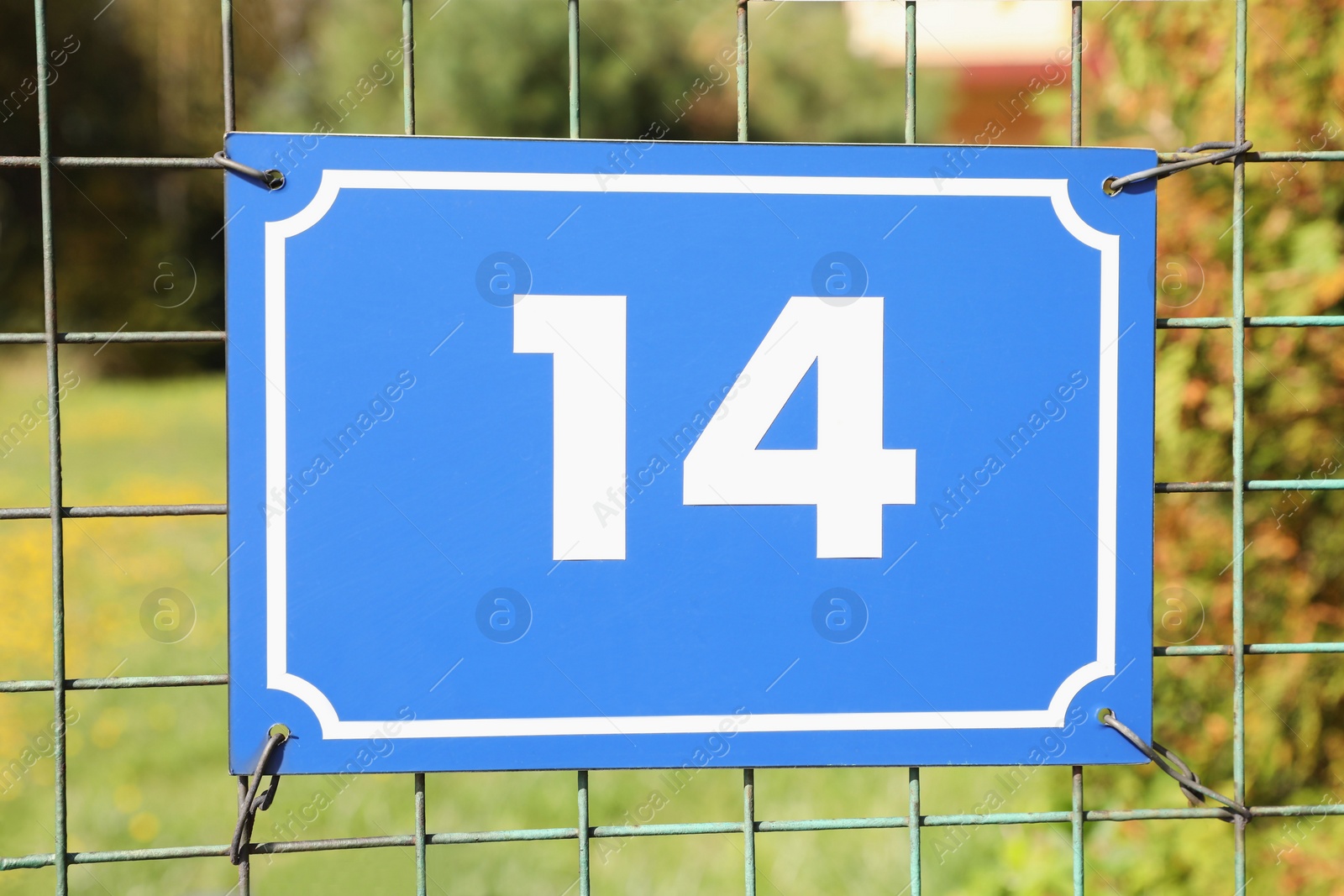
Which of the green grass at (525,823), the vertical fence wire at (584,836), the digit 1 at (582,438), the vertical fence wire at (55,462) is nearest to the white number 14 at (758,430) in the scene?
the digit 1 at (582,438)

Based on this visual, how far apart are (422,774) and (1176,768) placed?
2.86ft

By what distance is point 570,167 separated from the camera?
1.11 m

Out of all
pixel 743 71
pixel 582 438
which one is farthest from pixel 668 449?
pixel 743 71

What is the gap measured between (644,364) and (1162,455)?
119 centimetres

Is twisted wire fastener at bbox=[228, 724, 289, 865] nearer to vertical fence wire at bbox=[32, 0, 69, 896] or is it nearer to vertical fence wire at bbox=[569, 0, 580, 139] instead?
vertical fence wire at bbox=[32, 0, 69, 896]

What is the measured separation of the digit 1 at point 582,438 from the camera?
1.11 metres

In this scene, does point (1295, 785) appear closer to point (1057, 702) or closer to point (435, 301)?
point (1057, 702)

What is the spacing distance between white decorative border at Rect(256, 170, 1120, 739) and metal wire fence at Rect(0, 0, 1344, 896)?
6 cm

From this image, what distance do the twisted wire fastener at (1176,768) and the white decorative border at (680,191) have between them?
0.19 ft

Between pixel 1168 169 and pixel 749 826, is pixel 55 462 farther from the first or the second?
pixel 1168 169

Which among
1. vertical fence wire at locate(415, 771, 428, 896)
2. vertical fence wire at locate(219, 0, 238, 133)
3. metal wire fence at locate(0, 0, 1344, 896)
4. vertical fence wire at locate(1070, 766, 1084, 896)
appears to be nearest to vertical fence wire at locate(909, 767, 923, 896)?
metal wire fence at locate(0, 0, 1344, 896)

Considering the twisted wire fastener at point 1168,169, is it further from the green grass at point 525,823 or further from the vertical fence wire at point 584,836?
the green grass at point 525,823

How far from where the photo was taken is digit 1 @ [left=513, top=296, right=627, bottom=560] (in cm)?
111

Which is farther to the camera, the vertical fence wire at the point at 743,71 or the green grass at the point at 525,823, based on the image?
the green grass at the point at 525,823
